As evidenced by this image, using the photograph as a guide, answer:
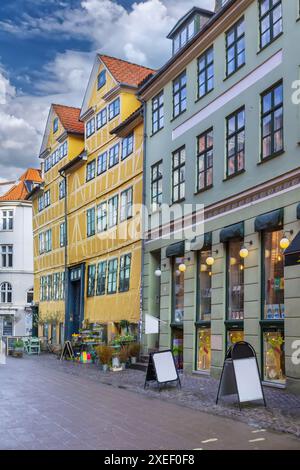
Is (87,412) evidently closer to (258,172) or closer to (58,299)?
(258,172)

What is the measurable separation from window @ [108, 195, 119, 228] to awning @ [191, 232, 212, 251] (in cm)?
818

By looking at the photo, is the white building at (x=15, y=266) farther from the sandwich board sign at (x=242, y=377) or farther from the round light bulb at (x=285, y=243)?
the sandwich board sign at (x=242, y=377)

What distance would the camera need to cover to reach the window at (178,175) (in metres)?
20.0

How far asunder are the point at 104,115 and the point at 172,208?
9553mm

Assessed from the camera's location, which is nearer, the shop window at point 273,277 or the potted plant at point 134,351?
the shop window at point 273,277

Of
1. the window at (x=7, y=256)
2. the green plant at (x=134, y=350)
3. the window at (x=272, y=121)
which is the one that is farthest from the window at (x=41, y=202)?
the window at (x=272, y=121)

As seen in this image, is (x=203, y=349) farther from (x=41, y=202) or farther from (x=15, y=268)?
(x=15, y=268)

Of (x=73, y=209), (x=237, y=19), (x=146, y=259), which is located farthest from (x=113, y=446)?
(x=73, y=209)

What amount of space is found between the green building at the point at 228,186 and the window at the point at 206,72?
56 millimetres

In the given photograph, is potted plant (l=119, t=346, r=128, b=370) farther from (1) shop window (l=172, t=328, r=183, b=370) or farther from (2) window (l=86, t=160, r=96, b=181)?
(2) window (l=86, t=160, r=96, b=181)

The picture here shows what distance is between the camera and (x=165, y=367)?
47.4 ft

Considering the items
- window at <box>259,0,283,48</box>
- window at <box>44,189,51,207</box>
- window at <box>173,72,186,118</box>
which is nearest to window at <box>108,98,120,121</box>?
window at <box>173,72,186,118</box>

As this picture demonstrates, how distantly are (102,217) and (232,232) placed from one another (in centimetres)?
1280

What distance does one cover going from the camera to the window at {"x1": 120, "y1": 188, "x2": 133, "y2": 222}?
24.7 meters
